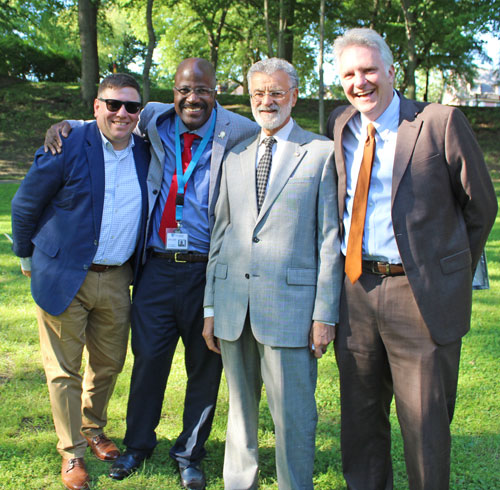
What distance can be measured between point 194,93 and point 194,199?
66 centimetres

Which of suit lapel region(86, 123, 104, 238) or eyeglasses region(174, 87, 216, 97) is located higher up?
eyeglasses region(174, 87, 216, 97)

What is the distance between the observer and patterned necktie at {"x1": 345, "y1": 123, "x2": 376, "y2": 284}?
2.92 m

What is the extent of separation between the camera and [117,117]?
349 centimetres

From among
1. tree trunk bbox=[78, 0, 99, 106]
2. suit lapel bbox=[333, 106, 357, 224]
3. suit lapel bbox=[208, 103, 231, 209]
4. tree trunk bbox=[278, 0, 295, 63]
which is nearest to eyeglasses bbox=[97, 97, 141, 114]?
suit lapel bbox=[208, 103, 231, 209]

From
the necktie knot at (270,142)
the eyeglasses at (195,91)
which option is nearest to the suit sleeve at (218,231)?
the necktie knot at (270,142)

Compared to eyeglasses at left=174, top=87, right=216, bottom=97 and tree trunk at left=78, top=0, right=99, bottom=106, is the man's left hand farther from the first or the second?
tree trunk at left=78, top=0, right=99, bottom=106

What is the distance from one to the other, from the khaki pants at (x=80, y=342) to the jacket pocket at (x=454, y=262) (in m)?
1.98

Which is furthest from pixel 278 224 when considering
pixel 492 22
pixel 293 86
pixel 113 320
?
pixel 492 22

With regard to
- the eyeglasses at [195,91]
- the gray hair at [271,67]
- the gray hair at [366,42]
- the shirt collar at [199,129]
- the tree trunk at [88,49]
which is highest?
the tree trunk at [88,49]

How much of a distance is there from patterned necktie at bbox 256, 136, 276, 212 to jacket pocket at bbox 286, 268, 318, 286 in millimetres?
396

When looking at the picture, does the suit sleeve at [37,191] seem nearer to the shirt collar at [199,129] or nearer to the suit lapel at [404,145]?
the shirt collar at [199,129]

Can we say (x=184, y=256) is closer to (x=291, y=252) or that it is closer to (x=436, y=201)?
(x=291, y=252)

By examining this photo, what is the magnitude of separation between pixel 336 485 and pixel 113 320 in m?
1.75

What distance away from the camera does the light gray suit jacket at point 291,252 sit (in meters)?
3.03
